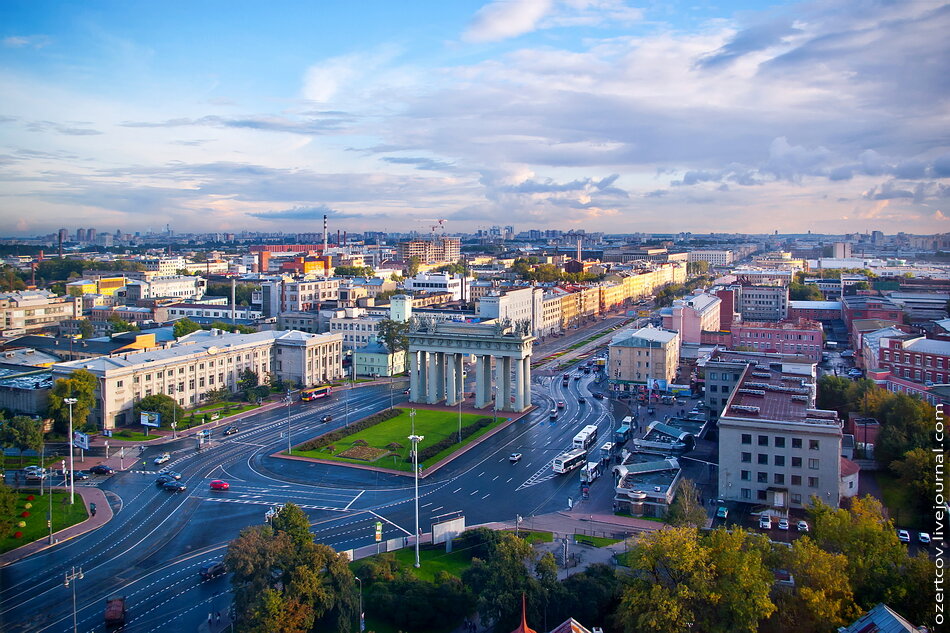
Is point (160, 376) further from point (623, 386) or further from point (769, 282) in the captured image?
point (769, 282)

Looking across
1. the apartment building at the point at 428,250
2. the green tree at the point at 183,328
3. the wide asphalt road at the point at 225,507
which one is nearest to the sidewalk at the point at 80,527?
the wide asphalt road at the point at 225,507

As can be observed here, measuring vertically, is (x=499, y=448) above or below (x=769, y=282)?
below

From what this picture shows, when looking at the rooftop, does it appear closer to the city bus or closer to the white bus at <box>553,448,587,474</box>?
the white bus at <box>553,448,587,474</box>

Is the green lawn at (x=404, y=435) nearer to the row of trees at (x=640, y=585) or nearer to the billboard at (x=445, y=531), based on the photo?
the billboard at (x=445, y=531)

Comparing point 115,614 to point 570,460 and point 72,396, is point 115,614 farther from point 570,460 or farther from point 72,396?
point 72,396

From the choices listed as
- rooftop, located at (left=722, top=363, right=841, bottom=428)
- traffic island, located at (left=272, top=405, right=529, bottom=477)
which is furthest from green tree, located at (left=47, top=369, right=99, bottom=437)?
rooftop, located at (left=722, top=363, right=841, bottom=428)

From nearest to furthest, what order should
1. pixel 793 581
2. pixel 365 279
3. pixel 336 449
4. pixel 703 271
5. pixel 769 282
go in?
pixel 793 581, pixel 336 449, pixel 365 279, pixel 769 282, pixel 703 271

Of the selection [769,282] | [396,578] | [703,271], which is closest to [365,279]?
[769,282]

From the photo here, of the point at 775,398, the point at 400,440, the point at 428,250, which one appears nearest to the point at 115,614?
the point at 400,440
